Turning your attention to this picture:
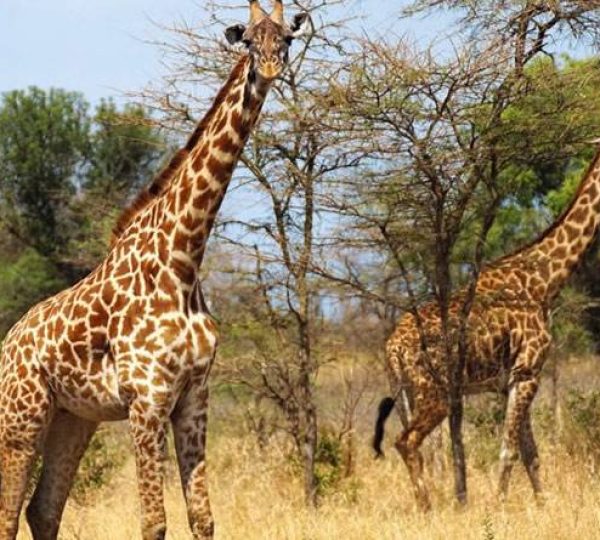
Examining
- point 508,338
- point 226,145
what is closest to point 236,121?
point 226,145

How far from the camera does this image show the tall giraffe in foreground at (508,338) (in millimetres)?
11852

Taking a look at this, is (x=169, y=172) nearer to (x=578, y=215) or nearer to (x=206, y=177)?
(x=206, y=177)

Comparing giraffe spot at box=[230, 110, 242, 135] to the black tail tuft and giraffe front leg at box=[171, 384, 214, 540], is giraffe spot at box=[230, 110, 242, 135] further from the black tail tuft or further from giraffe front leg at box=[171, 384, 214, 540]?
the black tail tuft

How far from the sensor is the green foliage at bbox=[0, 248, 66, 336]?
82.0ft

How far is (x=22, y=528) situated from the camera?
1152 cm

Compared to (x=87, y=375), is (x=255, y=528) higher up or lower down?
lower down

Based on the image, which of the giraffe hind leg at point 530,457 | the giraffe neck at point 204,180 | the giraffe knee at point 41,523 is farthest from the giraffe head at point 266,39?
the giraffe hind leg at point 530,457

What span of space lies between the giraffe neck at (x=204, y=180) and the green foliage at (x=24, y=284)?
54.4 ft

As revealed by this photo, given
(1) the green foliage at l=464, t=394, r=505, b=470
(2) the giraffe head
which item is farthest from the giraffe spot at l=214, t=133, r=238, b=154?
(1) the green foliage at l=464, t=394, r=505, b=470

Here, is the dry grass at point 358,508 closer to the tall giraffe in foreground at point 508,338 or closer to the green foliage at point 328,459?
the green foliage at point 328,459

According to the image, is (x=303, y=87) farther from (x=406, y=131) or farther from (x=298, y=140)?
(x=406, y=131)

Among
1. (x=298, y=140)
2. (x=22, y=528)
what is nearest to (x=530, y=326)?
(x=298, y=140)

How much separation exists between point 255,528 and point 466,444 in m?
4.94

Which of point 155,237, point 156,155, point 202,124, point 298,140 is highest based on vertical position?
point 156,155
